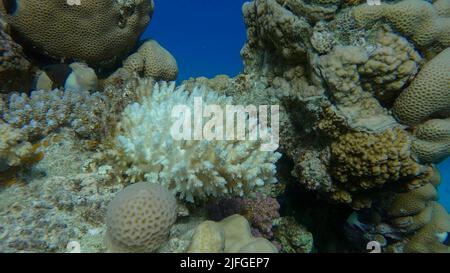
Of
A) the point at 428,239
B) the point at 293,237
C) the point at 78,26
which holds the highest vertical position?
the point at 78,26

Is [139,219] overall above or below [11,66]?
below

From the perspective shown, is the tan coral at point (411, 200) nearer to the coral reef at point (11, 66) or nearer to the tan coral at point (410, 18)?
the tan coral at point (410, 18)

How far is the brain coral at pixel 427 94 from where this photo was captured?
3156mm

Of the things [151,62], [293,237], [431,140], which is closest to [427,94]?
[431,140]

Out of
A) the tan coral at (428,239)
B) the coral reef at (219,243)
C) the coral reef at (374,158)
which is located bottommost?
the tan coral at (428,239)

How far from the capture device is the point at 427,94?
320 cm

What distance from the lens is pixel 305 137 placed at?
12.7 feet

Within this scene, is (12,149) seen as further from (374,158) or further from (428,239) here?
(428,239)

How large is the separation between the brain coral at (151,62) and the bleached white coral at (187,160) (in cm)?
194

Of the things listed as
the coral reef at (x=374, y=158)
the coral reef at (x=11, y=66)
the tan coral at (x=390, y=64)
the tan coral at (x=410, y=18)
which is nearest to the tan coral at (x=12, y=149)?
the coral reef at (x=11, y=66)

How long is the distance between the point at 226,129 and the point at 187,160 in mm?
515

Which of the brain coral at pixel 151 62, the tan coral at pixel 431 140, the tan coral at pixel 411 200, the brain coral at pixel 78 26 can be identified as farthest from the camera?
the brain coral at pixel 151 62

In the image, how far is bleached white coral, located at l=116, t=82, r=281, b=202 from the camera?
255 cm

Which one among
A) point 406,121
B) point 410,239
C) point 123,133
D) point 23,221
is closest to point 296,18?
point 406,121
